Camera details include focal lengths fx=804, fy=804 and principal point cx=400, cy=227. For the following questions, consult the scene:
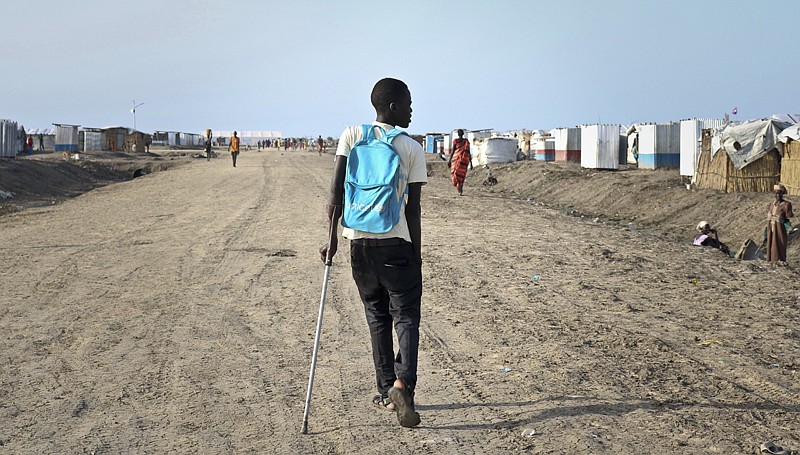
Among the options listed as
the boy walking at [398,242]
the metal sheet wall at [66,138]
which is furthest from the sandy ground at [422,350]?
the metal sheet wall at [66,138]

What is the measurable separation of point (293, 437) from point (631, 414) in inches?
78.0

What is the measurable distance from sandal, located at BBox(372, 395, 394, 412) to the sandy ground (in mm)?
72

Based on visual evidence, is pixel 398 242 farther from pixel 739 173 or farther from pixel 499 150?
pixel 499 150

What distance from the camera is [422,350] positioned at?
20.6ft

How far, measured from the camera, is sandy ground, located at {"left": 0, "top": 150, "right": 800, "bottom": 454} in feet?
14.6

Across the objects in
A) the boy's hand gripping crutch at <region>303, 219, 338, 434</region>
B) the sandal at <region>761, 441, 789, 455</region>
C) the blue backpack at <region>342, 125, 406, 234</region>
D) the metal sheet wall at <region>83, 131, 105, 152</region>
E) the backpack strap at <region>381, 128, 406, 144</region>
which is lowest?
the sandal at <region>761, 441, 789, 455</region>

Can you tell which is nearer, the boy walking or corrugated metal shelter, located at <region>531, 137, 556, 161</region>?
the boy walking

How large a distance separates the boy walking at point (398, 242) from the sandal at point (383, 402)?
0.06 meters

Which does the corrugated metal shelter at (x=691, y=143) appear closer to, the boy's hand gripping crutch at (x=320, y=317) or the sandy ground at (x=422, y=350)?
the sandy ground at (x=422, y=350)

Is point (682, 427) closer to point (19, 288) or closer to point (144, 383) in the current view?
point (144, 383)

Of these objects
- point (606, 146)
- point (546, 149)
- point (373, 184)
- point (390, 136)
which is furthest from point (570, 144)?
point (373, 184)

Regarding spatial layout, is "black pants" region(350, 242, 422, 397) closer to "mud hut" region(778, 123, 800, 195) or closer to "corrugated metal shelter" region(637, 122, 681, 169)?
"mud hut" region(778, 123, 800, 195)

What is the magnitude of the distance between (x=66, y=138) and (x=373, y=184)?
60.6 metres

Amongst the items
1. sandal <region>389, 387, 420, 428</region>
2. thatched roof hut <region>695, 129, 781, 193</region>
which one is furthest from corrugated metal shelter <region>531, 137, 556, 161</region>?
sandal <region>389, 387, 420, 428</region>
